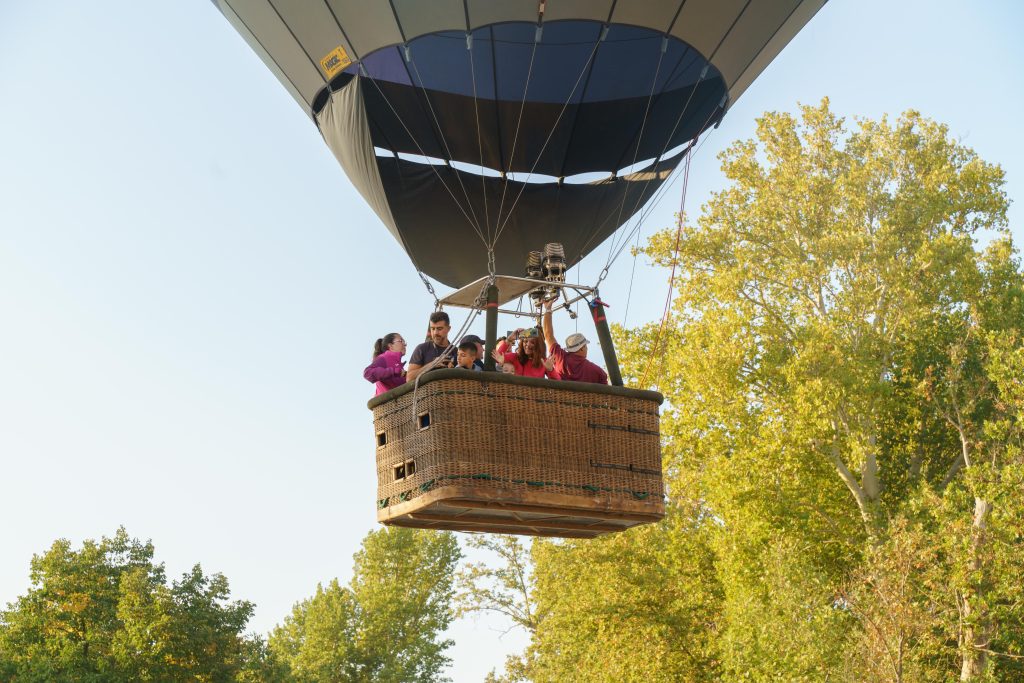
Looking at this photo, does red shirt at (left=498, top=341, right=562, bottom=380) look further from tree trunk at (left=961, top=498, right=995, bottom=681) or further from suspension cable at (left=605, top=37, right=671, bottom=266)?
tree trunk at (left=961, top=498, right=995, bottom=681)

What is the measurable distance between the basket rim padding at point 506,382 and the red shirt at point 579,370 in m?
0.25

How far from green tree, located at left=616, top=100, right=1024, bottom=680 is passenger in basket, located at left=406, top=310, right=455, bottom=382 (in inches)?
411

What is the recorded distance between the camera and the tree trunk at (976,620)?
582 inches

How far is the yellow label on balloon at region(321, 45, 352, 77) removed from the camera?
24.9 ft

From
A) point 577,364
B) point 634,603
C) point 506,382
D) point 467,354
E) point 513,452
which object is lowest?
point 513,452

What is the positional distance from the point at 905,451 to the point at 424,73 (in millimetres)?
14122

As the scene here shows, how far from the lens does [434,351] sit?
615cm

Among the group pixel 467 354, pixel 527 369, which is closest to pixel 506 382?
pixel 467 354

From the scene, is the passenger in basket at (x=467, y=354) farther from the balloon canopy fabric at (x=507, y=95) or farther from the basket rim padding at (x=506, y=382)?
the balloon canopy fabric at (x=507, y=95)

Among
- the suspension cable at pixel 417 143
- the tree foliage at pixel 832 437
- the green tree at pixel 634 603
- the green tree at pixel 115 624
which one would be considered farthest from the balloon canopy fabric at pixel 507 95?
the green tree at pixel 115 624

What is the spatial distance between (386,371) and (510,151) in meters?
2.72

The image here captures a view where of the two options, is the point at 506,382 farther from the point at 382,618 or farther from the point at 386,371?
the point at 382,618

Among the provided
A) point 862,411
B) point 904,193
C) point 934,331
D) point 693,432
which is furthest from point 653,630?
point 904,193

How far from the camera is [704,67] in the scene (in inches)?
320
